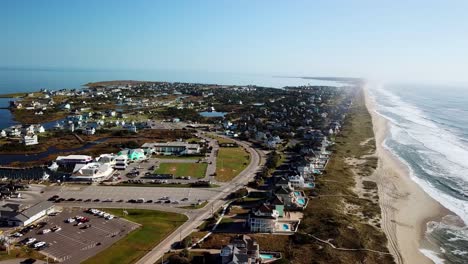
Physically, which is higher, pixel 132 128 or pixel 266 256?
pixel 132 128

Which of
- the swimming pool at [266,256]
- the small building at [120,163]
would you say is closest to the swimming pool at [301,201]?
the swimming pool at [266,256]

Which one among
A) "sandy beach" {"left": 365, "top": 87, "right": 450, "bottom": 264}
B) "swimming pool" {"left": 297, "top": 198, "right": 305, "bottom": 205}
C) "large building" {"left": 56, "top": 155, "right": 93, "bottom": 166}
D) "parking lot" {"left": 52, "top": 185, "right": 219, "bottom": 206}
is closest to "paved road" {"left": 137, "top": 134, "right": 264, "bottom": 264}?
"parking lot" {"left": 52, "top": 185, "right": 219, "bottom": 206}

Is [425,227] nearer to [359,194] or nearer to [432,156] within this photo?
[359,194]

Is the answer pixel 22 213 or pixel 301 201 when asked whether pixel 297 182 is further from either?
pixel 22 213

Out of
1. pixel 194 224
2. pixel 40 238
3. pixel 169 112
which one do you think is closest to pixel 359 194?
pixel 194 224

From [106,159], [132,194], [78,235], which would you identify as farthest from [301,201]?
[106,159]

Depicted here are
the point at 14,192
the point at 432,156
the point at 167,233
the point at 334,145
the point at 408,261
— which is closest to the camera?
the point at 408,261
